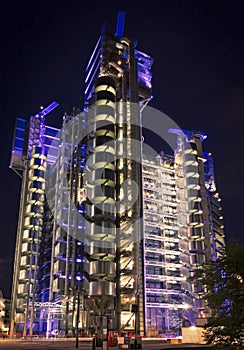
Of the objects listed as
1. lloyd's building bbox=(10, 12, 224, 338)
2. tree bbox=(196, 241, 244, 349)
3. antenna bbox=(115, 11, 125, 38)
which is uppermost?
antenna bbox=(115, 11, 125, 38)

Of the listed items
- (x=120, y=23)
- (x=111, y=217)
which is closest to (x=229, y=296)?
(x=111, y=217)

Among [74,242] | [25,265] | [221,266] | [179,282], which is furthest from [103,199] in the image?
[221,266]

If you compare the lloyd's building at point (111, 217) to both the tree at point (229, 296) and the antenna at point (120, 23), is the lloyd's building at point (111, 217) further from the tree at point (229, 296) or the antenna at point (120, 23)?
the tree at point (229, 296)

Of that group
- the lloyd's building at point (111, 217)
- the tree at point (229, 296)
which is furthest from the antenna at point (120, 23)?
the tree at point (229, 296)

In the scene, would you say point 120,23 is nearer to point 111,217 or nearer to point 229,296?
point 111,217

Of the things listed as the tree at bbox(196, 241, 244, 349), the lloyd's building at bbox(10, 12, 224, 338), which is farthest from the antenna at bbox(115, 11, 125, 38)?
the tree at bbox(196, 241, 244, 349)

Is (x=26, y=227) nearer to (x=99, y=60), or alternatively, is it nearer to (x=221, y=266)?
(x=99, y=60)

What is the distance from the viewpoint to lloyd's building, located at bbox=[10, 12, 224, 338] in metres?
73.4

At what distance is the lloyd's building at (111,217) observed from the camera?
73.4 metres

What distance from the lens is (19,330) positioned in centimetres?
9462

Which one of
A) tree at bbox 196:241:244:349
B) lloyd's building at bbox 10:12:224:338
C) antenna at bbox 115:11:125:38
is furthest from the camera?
antenna at bbox 115:11:125:38

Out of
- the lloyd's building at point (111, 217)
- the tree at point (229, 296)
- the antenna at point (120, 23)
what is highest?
the antenna at point (120, 23)

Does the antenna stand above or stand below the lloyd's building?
above

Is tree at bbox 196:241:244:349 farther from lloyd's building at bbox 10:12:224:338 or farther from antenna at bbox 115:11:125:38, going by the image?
antenna at bbox 115:11:125:38
